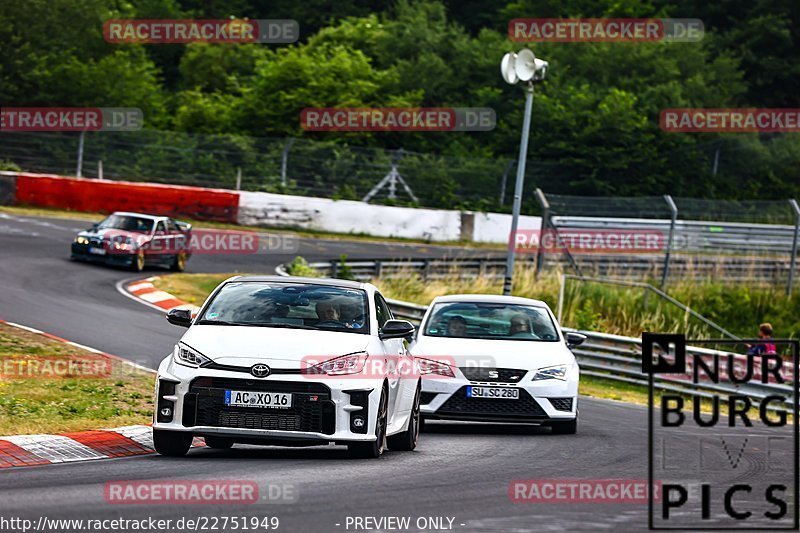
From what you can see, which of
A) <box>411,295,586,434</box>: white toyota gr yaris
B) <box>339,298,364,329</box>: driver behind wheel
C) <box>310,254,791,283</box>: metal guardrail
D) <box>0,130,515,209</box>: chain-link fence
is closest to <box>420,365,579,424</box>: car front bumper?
<box>411,295,586,434</box>: white toyota gr yaris

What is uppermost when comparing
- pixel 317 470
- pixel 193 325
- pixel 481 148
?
pixel 481 148

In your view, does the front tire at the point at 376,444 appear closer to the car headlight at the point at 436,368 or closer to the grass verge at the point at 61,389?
the grass verge at the point at 61,389

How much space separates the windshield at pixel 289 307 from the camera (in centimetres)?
1105

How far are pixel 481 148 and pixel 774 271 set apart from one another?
Result: 26.6m

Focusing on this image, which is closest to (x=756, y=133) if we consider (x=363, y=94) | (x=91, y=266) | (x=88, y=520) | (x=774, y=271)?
(x=363, y=94)

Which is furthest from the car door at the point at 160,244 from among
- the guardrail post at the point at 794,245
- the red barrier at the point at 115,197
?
the guardrail post at the point at 794,245

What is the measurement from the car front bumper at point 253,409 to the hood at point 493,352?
3.89 m

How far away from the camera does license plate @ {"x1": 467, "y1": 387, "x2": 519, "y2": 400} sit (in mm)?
13719

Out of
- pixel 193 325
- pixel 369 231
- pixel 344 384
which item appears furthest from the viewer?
pixel 369 231

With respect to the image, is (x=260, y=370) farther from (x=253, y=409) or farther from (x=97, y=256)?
(x=97, y=256)

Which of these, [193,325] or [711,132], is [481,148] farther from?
[193,325]

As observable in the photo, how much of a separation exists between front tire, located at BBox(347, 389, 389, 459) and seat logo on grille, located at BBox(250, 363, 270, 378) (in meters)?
0.87

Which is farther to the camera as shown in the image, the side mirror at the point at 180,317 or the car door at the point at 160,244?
the car door at the point at 160,244

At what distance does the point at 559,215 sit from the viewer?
2962cm
